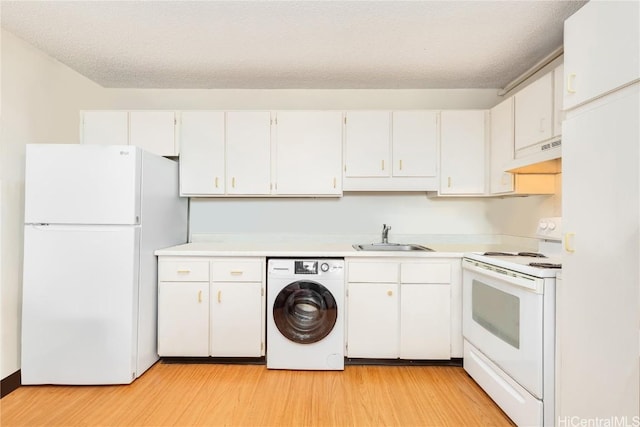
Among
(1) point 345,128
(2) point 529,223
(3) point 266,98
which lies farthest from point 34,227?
(2) point 529,223

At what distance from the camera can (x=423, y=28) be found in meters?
1.99

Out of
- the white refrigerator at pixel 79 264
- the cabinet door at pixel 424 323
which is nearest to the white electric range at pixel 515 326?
the cabinet door at pixel 424 323

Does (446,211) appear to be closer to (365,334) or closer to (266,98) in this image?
(365,334)

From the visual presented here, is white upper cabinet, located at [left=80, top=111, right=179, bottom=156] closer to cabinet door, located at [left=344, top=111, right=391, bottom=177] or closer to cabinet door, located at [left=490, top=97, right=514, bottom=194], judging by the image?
cabinet door, located at [left=344, top=111, right=391, bottom=177]

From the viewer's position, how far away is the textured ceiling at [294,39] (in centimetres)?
181

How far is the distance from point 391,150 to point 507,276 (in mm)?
1373

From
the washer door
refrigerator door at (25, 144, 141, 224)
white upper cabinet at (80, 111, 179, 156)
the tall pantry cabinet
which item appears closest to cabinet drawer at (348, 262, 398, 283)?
the washer door

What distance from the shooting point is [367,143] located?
265cm

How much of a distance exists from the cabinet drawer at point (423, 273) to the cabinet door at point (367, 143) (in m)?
0.83

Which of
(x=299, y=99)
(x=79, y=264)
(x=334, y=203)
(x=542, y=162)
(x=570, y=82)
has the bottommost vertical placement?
(x=79, y=264)

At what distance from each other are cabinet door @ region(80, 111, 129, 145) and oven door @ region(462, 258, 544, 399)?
10.0ft

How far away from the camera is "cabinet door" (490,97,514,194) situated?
2.33 m

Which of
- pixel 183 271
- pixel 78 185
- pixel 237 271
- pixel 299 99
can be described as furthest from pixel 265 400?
pixel 299 99

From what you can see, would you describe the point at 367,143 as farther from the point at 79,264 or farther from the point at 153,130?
the point at 79,264
